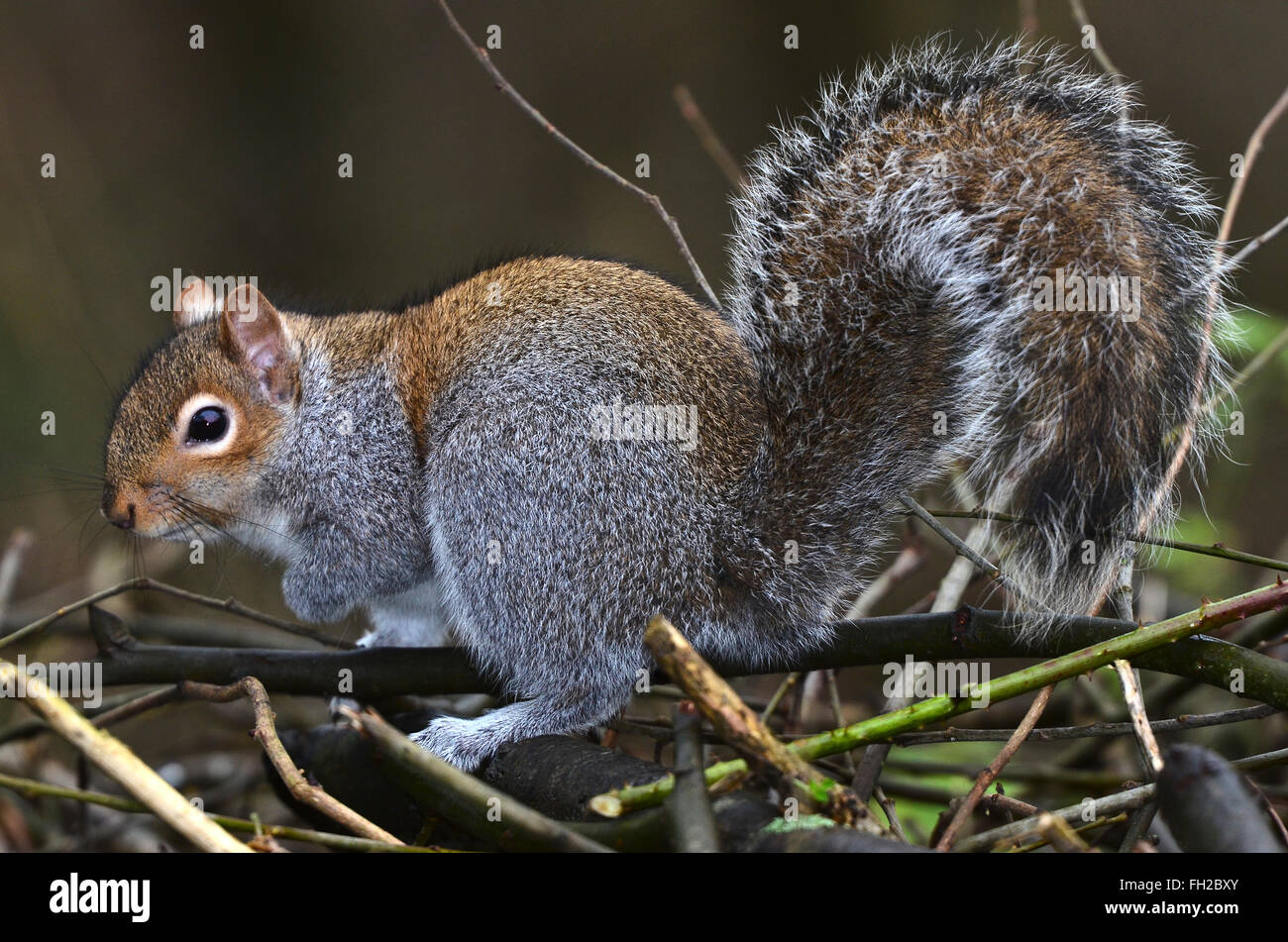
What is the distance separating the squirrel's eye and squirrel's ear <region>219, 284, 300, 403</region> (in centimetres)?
12

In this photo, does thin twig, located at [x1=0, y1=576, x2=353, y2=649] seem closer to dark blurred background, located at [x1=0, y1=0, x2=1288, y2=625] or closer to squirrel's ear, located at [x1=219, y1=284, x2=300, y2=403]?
squirrel's ear, located at [x1=219, y1=284, x2=300, y2=403]

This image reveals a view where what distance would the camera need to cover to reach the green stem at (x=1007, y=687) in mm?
1408

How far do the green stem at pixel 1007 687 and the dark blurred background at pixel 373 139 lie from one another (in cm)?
275

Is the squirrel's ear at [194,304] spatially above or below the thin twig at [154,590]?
above

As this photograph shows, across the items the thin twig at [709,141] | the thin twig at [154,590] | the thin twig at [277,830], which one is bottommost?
the thin twig at [277,830]

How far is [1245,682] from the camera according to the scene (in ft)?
5.14

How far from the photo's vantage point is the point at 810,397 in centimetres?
193

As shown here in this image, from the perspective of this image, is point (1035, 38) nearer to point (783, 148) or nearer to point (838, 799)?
point (783, 148)

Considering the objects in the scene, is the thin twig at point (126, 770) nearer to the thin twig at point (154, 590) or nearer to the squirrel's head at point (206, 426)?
the thin twig at point (154, 590)

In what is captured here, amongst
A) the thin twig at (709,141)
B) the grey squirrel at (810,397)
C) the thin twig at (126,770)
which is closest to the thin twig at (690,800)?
the thin twig at (126,770)

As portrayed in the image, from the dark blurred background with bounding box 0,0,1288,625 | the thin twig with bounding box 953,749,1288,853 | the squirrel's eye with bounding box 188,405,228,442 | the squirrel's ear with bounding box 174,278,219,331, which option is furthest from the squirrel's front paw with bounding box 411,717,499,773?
the dark blurred background with bounding box 0,0,1288,625

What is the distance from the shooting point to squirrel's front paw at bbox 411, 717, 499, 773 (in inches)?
80.3

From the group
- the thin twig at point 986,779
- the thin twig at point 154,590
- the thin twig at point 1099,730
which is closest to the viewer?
the thin twig at point 986,779

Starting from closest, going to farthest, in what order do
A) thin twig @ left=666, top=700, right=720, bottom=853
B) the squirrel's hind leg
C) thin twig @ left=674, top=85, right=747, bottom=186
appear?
1. thin twig @ left=666, top=700, right=720, bottom=853
2. the squirrel's hind leg
3. thin twig @ left=674, top=85, right=747, bottom=186
